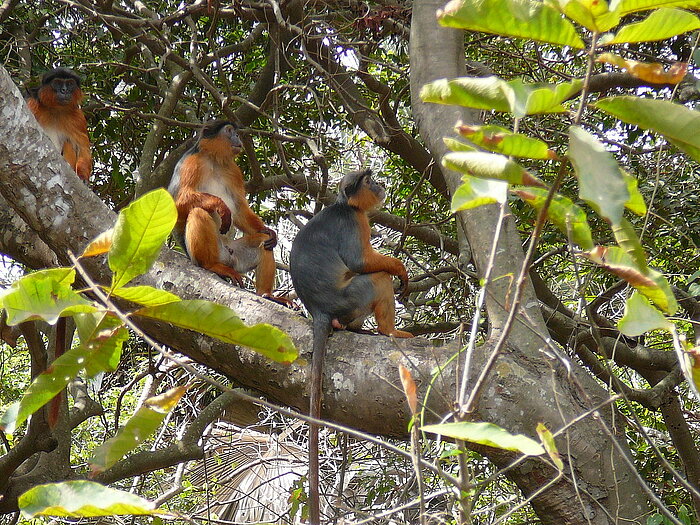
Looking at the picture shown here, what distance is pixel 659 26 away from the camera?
1097 mm

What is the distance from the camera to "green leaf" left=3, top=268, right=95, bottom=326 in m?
1.33

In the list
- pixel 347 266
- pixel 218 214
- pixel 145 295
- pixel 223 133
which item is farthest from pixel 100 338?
pixel 223 133

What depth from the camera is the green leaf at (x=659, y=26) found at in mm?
1068

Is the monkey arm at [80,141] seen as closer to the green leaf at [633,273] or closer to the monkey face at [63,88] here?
the monkey face at [63,88]

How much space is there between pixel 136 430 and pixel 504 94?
1.04 metres

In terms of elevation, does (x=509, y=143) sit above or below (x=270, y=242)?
below

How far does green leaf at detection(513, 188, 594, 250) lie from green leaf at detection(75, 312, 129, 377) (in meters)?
0.82

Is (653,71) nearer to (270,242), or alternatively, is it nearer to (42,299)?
(42,299)

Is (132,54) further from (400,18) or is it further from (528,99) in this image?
(528,99)

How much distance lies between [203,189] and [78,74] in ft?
4.99

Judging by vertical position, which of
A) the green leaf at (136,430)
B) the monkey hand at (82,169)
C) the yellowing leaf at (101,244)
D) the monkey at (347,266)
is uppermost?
the monkey hand at (82,169)

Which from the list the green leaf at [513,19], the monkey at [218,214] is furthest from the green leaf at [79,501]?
the monkey at [218,214]

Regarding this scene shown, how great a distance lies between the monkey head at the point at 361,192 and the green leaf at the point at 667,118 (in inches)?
161

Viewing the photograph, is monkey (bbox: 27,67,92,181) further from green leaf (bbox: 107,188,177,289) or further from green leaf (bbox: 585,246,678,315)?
green leaf (bbox: 585,246,678,315)
